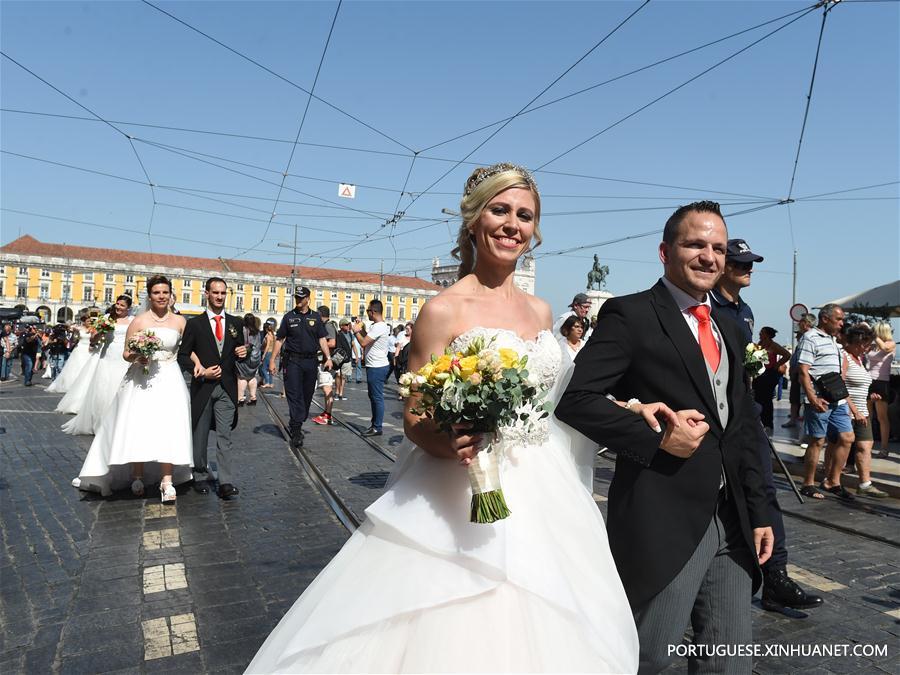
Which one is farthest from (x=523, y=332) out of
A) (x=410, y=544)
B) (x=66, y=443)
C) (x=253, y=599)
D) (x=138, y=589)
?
(x=66, y=443)

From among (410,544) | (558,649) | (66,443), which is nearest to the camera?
(558,649)

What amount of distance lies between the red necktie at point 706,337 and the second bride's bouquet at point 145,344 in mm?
5494

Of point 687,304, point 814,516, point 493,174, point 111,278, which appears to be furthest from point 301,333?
point 111,278

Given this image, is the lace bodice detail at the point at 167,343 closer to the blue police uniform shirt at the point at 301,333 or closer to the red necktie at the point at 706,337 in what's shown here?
the blue police uniform shirt at the point at 301,333

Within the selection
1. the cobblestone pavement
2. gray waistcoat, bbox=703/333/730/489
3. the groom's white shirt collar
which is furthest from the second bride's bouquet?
gray waistcoat, bbox=703/333/730/489

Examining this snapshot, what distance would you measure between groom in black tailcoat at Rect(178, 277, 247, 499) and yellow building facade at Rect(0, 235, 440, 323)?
86098 millimetres

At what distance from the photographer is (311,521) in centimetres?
575

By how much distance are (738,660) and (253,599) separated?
286cm

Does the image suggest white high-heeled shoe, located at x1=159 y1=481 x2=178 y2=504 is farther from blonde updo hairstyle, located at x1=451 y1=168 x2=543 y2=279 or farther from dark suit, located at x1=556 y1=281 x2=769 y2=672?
dark suit, located at x1=556 y1=281 x2=769 y2=672

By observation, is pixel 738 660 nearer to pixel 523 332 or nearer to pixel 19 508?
pixel 523 332

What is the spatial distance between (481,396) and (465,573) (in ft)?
1.83

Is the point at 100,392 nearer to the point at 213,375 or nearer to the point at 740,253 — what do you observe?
the point at 213,375

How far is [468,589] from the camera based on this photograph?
2.02 metres

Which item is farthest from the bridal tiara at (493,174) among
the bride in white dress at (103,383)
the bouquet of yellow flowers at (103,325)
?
the bouquet of yellow flowers at (103,325)
